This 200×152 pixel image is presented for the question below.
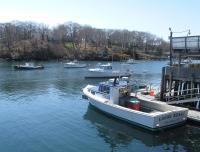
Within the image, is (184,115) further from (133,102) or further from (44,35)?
(44,35)

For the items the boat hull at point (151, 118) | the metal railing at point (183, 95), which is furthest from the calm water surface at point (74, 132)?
the metal railing at point (183, 95)

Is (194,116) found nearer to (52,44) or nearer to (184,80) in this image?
(184,80)

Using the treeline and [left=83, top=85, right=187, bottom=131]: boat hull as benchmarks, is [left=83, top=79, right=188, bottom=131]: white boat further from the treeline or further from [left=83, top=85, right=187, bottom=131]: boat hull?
the treeline

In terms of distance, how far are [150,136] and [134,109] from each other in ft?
18.2

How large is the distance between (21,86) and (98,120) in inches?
1186

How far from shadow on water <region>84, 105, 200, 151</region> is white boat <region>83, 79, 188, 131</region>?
603mm

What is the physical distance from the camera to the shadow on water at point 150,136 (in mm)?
25447

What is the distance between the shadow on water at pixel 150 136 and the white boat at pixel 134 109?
0.60m

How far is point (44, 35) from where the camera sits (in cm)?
18588

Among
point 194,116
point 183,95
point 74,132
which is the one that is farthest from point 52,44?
point 194,116

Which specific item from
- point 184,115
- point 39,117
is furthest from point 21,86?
point 184,115

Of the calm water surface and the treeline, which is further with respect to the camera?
the treeline

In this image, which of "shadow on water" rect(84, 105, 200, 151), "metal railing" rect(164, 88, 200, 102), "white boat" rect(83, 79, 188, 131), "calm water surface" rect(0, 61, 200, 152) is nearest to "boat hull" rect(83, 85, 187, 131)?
"white boat" rect(83, 79, 188, 131)

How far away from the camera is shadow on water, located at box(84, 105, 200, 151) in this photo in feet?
83.5
